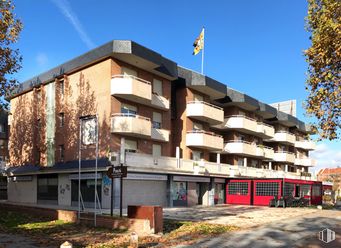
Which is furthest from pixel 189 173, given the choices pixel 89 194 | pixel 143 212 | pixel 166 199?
pixel 143 212

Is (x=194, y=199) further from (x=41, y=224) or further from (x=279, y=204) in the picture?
(x=41, y=224)

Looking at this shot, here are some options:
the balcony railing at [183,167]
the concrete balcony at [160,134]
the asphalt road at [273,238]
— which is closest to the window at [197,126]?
the balcony railing at [183,167]

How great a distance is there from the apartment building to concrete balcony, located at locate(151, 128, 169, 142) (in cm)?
9

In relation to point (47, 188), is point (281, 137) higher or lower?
higher

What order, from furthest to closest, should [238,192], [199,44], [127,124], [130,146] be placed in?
[199,44]
[238,192]
[130,146]
[127,124]

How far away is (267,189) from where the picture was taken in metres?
36.0

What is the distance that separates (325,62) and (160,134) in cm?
2014

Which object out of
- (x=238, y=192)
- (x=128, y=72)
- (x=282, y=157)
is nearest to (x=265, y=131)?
(x=282, y=157)

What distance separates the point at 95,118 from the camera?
20.7 metres

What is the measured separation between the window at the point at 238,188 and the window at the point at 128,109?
14.4 m

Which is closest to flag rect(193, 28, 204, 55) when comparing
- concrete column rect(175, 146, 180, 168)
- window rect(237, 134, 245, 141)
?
window rect(237, 134, 245, 141)

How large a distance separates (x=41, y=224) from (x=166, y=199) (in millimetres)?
14171

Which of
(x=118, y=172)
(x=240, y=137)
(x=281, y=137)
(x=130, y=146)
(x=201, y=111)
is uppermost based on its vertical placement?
(x=201, y=111)

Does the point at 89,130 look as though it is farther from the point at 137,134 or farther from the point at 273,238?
the point at 273,238
